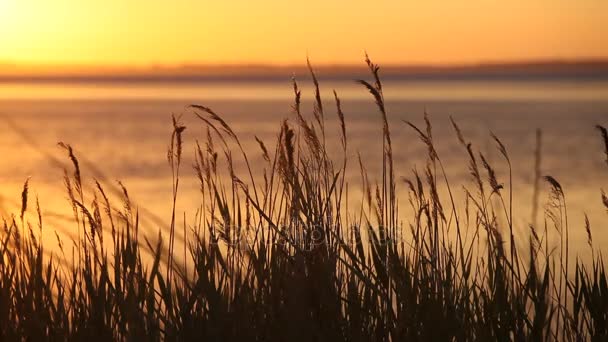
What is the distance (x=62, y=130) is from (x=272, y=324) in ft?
49.1

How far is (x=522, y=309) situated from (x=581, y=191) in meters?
5.11

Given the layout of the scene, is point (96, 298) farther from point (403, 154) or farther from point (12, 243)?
point (403, 154)

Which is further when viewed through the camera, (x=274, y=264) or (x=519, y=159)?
(x=519, y=159)

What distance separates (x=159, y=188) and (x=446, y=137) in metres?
7.05

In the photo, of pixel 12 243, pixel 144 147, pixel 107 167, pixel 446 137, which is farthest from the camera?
pixel 446 137

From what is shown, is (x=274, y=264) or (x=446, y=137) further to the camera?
(x=446, y=137)

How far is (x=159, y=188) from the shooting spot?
26.9ft

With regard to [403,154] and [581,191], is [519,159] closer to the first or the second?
[403,154]

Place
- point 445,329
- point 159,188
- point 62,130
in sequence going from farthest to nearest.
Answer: point 62,130
point 159,188
point 445,329

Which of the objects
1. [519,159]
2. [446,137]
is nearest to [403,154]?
[519,159]

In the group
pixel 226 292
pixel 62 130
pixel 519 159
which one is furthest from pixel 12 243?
pixel 62 130

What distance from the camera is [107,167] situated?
33.3 feet

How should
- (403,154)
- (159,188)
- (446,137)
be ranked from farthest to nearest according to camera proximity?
(446,137) → (403,154) → (159,188)

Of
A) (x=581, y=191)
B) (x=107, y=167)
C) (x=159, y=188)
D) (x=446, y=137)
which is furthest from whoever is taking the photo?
(x=446, y=137)
